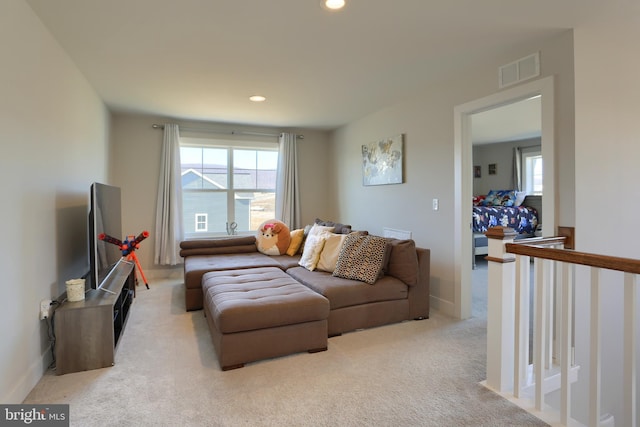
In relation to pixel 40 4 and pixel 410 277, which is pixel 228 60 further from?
pixel 410 277

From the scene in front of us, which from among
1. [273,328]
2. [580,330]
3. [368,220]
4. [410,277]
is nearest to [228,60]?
[273,328]

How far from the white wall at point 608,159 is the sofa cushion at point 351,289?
4.32ft

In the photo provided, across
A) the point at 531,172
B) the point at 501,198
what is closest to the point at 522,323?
the point at 501,198

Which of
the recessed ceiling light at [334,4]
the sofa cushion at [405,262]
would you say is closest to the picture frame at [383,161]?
the sofa cushion at [405,262]

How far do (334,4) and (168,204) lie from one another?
3.68 m

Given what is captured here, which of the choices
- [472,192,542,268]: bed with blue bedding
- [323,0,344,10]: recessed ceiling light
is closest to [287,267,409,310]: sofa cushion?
[323,0,344,10]: recessed ceiling light

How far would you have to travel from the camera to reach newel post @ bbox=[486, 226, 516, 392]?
184 centimetres

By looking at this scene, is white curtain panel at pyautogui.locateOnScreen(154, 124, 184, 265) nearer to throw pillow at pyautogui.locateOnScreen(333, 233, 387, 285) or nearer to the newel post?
throw pillow at pyautogui.locateOnScreen(333, 233, 387, 285)

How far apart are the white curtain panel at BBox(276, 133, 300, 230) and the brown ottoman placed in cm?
276

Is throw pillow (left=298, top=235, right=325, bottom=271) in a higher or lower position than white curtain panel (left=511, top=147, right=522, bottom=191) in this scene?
lower

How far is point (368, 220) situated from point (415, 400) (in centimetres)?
295

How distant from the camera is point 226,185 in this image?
212 inches

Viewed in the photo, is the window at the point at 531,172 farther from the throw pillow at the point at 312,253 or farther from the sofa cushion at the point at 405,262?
the throw pillow at the point at 312,253

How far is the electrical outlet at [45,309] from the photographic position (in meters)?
2.20
